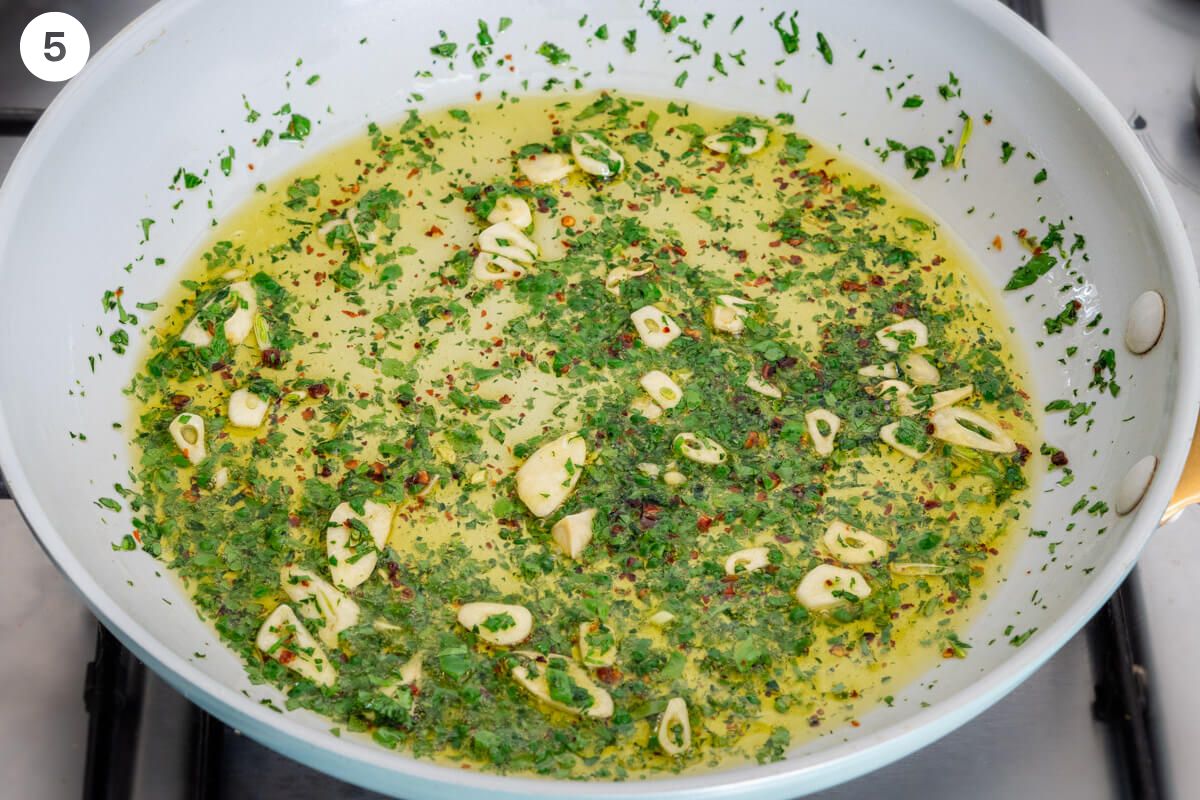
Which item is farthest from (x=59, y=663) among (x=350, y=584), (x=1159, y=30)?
(x=1159, y=30)

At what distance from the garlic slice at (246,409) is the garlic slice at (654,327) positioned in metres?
0.33

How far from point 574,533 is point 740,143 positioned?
1.58 ft

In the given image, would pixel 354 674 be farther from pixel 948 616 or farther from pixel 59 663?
pixel 948 616

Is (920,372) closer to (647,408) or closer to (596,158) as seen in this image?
(647,408)

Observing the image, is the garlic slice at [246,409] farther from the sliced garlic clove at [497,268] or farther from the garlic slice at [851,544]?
the garlic slice at [851,544]

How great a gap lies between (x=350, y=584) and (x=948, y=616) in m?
0.46

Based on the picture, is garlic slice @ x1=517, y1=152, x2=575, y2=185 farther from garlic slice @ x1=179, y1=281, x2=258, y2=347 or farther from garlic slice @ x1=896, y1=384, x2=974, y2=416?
garlic slice @ x1=896, y1=384, x2=974, y2=416

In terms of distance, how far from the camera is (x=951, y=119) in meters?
1.13

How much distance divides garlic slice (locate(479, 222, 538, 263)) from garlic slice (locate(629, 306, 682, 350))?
0.41 feet

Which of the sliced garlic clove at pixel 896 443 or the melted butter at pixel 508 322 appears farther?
the sliced garlic clove at pixel 896 443

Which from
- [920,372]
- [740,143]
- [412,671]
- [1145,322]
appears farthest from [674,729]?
[740,143]

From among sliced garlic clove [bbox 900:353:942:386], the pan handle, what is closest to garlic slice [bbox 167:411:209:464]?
sliced garlic clove [bbox 900:353:942:386]

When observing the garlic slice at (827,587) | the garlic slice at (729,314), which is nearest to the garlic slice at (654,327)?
the garlic slice at (729,314)

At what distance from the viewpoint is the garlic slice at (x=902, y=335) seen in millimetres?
1030
